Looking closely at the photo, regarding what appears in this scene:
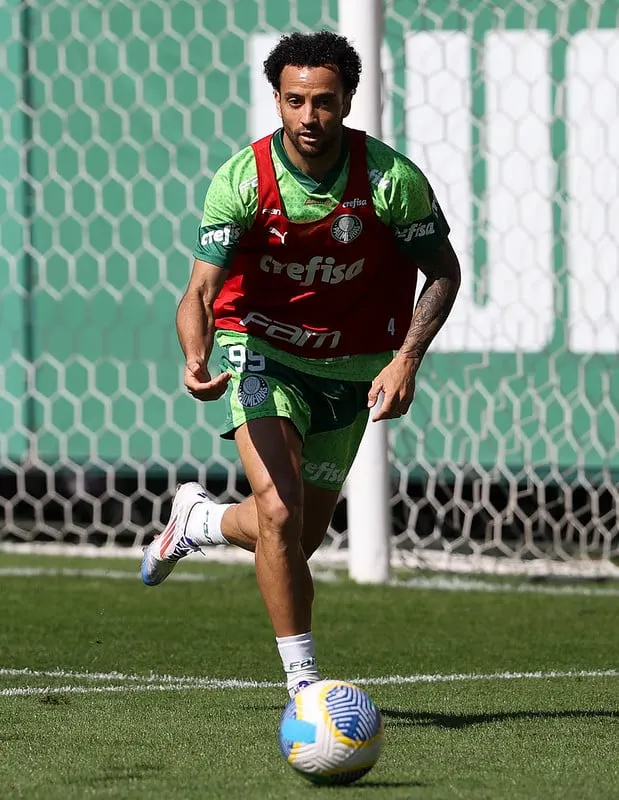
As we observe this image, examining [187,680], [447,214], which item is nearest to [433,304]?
[187,680]

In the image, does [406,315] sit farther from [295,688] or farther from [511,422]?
[511,422]

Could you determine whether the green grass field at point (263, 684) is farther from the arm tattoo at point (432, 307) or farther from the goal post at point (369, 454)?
the arm tattoo at point (432, 307)

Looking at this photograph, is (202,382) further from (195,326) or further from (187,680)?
(187,680)

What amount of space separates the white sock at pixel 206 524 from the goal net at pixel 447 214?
10.3 ft

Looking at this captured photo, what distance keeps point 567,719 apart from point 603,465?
12.7 feet

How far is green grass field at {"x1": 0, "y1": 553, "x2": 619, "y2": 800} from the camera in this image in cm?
393

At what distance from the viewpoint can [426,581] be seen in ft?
26.6

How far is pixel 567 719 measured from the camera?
482 cm

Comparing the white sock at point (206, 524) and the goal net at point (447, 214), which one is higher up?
the goal net at point (447, 214)

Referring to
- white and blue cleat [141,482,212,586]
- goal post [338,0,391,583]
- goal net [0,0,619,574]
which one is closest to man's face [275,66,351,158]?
white and blue cleat [141,482,212,586]

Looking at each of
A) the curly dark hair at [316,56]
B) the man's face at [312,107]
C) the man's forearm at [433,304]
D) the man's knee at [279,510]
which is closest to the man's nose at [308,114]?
the man's face at [312,107]

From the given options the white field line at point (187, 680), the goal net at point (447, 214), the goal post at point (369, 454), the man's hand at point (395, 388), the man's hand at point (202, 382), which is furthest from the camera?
the goal net at point (447, 214)

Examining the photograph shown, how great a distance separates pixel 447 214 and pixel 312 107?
12.8 ft

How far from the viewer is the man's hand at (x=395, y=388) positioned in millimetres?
4523
